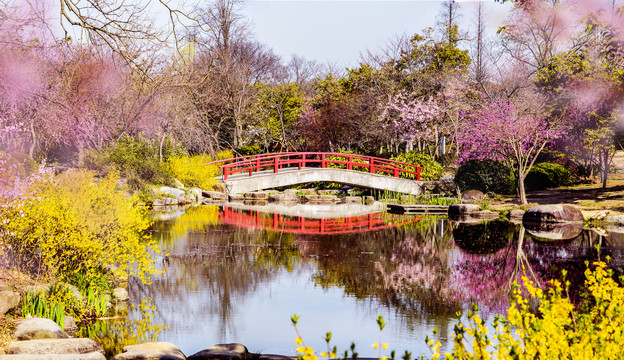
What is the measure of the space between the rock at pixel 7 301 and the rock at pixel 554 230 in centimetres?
1436

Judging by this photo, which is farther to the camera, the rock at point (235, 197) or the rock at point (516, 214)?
the rock at point (235, 197)

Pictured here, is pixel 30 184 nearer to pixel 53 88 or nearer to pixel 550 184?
pixel 53 88

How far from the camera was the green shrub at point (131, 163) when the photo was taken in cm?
2508

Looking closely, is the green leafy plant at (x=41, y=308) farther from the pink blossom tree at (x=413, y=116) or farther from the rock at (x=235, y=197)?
the pink blossom tree at (x=413, y=116)

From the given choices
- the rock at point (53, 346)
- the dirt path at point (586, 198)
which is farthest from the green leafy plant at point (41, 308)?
the dirt path at point (586, 198)

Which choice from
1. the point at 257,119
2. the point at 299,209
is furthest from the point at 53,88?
the point at 257,119

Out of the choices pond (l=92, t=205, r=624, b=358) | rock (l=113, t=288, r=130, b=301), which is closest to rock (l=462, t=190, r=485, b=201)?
pond (l=92, t=205, r=624, b=358)

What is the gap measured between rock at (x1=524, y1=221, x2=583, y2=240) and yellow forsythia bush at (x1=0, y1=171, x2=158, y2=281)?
12.6 metres

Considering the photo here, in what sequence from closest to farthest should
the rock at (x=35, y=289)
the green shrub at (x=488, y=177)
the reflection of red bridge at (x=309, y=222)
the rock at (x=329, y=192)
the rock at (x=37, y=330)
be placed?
the rock at (x=37, y=330) → the rock at (x=35, y=289) → the reflection of red bridge at (x=309, y=222) → the green shrub at (x=488, y=177) → the rock at (x=329, y=192)

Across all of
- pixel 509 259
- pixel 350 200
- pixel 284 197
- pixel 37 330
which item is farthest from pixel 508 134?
pixel 37 330

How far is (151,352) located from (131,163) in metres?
20.6

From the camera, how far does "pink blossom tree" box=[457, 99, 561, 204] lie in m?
25.8

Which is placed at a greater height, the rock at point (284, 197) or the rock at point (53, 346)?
the rock at point (284, 197)

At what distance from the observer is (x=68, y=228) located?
8.98 metres
